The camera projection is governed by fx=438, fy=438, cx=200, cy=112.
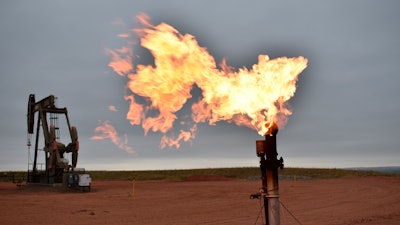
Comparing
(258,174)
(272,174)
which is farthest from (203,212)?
(258,174)

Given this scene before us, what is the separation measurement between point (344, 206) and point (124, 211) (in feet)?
43.9

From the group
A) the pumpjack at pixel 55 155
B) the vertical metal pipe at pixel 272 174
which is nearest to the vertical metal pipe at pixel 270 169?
the vertical metal pipe at pixel 272 174

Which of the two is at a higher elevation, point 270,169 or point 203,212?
point 270,169

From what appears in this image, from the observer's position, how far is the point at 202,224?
19.5m

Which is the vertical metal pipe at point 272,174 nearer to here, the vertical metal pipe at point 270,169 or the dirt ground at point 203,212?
the vertical metal pipe at point 270,169

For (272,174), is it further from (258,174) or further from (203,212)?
(258,174)

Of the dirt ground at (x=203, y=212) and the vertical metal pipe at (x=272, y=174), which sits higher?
the vertical metal pipe at (x=272, y=174)

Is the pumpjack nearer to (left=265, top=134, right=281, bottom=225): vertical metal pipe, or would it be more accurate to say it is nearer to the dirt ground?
the dirt ground

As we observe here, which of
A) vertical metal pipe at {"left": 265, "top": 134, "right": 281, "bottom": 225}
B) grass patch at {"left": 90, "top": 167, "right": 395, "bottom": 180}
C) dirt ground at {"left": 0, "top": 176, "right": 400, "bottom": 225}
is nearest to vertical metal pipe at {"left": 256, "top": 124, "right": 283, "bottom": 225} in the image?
vertical metal pipe at {"left": 265, "top": 134, "right": 281, "bottom": 225}

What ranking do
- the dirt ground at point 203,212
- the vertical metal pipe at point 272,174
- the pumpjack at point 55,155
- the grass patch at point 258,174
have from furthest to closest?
the grass patch at point 258,174, the pumpjack at point 55,155, the dirt ground at point 203,212, the vertical metal pipe at point 272,174

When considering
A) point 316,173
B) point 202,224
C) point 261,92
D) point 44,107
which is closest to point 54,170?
point 44,107

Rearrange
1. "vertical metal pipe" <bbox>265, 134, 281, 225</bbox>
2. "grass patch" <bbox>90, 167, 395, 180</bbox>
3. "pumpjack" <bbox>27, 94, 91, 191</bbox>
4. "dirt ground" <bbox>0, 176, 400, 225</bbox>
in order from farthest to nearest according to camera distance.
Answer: "grass patch" <bbox>90, 167, 395, 180</bbox>
"pumpjack" <bbox>27, 94, 91, 191</bbox>
"dirt ground" <bbox>0, 176, 400, 225</bbox>
"vertical metal pipe" <bbox>265, 134, 281, 225</bbox>

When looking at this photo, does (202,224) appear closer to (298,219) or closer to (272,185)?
(298,219)

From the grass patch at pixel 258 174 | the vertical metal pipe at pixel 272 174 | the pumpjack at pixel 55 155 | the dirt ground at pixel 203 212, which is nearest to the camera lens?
the vertical metal pipe at pixel 272 174
